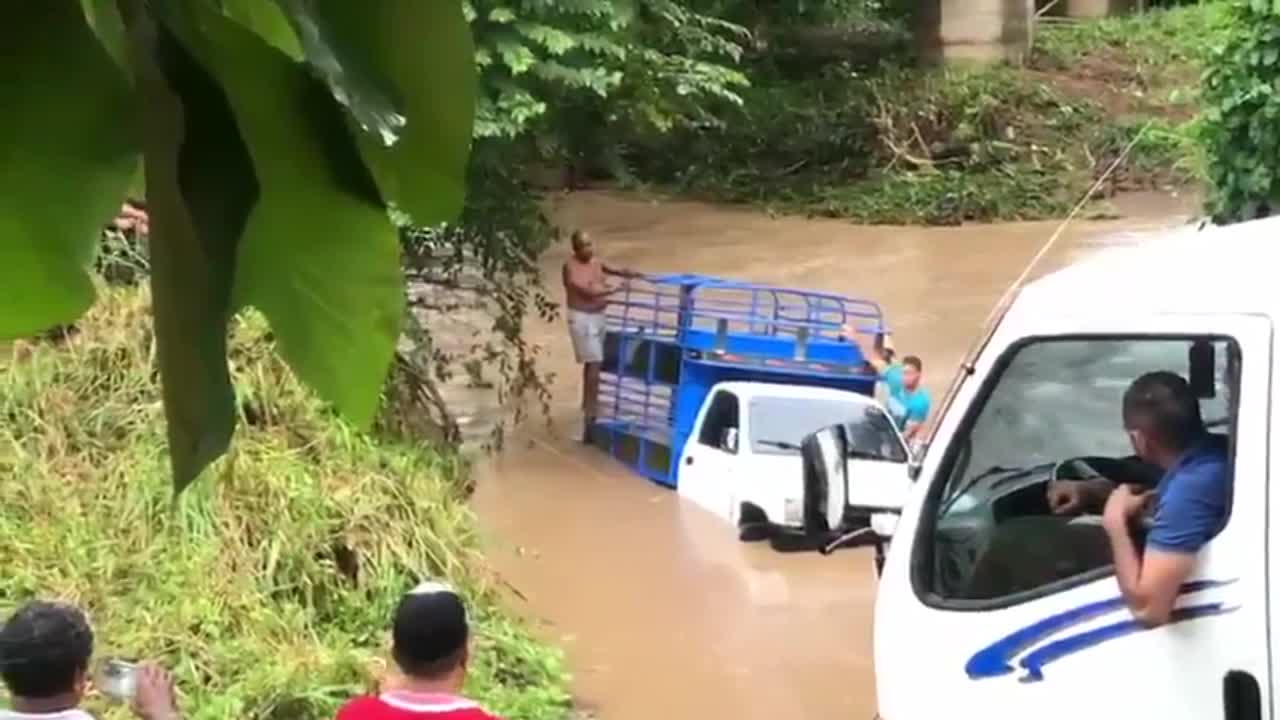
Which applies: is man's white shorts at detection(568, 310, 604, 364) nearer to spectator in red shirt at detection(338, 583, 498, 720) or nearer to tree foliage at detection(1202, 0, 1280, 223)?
tree foliage at detection(1202, 0, 1280, 223)

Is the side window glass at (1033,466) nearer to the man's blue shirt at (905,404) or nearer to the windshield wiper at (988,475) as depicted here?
the windshield wiper at (988,475)

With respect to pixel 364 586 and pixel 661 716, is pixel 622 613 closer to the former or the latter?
pixel 661 716

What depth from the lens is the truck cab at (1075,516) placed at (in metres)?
3.73

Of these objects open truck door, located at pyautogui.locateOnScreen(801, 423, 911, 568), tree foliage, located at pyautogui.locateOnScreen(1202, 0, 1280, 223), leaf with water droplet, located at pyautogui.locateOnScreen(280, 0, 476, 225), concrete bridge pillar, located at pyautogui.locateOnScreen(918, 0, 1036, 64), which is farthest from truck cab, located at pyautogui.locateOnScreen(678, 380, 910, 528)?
concrete bridge pillar, located at pyautogui.locateOnScreen(918, 0, 1036, 64)

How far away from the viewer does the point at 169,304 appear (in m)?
0.93

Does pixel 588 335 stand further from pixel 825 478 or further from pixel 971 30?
pixel 971 30

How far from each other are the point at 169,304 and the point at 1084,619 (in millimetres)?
3327

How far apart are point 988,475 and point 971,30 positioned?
27.3 m

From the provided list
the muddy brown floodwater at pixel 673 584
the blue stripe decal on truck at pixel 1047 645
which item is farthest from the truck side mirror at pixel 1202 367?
the muddy brown floodwater at pixel 673 584

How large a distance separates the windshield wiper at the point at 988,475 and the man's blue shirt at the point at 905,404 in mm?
8170

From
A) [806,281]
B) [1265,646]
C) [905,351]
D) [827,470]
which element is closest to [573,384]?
[905,351]

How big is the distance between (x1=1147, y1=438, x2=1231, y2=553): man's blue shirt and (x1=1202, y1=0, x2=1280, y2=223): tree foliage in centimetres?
593

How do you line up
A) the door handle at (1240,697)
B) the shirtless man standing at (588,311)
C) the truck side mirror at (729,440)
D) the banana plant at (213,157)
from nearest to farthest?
1. the banana plant at (213,157)
2. the door handle at (1240,697)
3. the truck side mirror at (729,440)
4. the shirtless man standing at (588,311)

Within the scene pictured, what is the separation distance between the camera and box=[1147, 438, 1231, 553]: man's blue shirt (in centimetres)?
376
